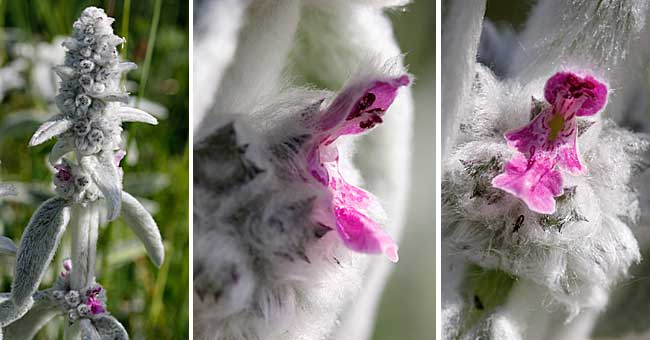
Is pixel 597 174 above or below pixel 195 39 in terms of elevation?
below

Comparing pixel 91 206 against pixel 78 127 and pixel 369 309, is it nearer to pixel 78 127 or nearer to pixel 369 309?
pixel 78 127

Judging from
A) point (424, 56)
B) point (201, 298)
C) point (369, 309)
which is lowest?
point (369, 309)

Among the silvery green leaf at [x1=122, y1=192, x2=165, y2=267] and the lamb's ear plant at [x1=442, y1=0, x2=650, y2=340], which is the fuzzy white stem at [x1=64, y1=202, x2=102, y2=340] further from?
the lamb's ear plant at [x1=442, y1=0, x2=650, y2=340]

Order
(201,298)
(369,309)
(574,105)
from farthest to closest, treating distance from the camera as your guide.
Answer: (369,309)
(574,105)
(201,298)

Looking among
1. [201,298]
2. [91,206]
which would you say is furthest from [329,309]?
[91,206]

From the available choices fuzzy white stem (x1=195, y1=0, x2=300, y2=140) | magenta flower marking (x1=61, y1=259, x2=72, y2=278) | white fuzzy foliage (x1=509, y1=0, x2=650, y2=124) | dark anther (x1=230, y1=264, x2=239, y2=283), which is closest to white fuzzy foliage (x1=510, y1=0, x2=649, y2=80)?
white fuzzy foliage (x1=509, y1=0, x2=650, y2=124)

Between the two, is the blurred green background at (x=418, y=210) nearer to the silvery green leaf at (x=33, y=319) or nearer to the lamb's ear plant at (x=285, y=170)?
the lamb's ear plant at (x=285, y=170)

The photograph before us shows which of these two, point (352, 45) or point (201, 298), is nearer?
point (201, 298)

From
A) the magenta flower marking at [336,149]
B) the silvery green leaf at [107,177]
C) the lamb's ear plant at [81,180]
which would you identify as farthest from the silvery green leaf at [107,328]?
the magenta flower marking at [336,149]
